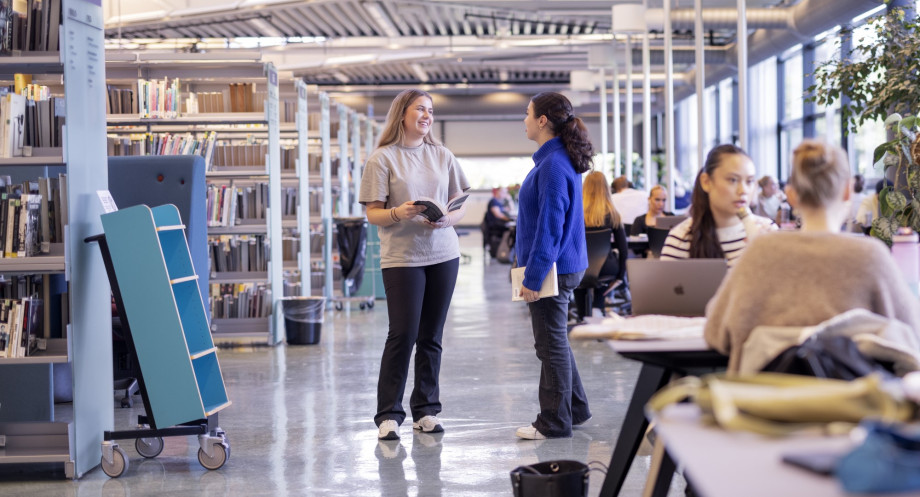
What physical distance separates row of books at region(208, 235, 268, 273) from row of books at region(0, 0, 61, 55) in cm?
426

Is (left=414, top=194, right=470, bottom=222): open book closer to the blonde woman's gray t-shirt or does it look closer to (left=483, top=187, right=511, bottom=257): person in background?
the blonde woman's gray t-shirt

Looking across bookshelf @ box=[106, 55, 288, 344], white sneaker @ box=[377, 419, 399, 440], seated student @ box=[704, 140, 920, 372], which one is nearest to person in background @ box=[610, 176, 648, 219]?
bookshelf @ box=[106, 55, 288, 344]

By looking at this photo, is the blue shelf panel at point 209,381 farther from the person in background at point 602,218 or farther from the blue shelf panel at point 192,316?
the person in background at point 602,218

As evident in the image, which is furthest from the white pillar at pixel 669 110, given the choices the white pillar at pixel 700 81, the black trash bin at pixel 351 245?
the black trash bin at pixel 351 245

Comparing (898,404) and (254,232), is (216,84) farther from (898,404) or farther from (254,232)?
(898,404)

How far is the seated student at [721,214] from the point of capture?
3135 mm

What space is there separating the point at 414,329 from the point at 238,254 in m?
4.21

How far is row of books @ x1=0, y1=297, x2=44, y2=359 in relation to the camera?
14.0ft

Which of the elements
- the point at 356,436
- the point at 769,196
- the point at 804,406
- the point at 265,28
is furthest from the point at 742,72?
the point at 265,28

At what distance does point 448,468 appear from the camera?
4.26 metres

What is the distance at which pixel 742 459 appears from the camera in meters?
1.47

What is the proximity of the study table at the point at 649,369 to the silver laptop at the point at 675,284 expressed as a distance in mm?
183

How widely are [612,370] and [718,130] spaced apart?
1846 centimetres

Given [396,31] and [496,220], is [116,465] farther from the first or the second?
[496,220]
